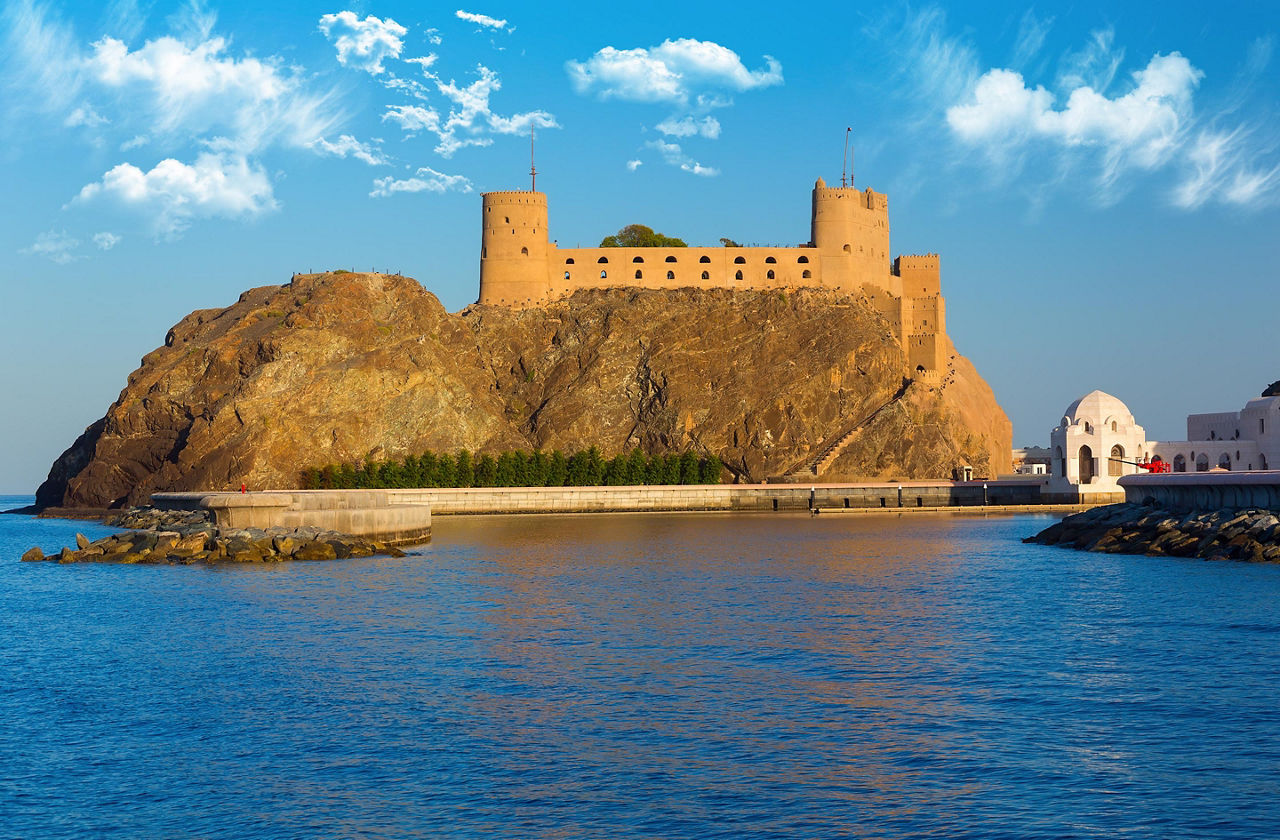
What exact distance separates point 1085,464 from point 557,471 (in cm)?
3974

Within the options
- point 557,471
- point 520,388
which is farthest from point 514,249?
point 557,471

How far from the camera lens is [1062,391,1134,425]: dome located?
9169 centimetres

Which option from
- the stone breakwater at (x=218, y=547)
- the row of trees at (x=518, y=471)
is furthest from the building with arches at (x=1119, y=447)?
the stone breakwater at (x=218, y=547)

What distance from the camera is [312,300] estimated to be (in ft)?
367

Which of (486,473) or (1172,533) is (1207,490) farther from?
(486,473)

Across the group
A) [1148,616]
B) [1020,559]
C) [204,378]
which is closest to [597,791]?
[1148,616]

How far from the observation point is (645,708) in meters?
22.3

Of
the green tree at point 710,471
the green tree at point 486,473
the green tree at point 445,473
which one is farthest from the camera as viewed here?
the green tree at point 710,471

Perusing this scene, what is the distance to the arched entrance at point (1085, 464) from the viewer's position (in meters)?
93.0

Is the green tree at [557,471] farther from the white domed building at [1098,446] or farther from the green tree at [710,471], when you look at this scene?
the white domed building at [1098,446]

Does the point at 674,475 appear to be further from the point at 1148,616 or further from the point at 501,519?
the point at 1148,616

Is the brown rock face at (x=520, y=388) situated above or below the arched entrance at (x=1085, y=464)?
above

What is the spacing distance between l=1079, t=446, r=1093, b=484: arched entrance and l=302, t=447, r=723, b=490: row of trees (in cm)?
2881

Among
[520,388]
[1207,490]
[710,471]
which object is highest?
[520,388]
